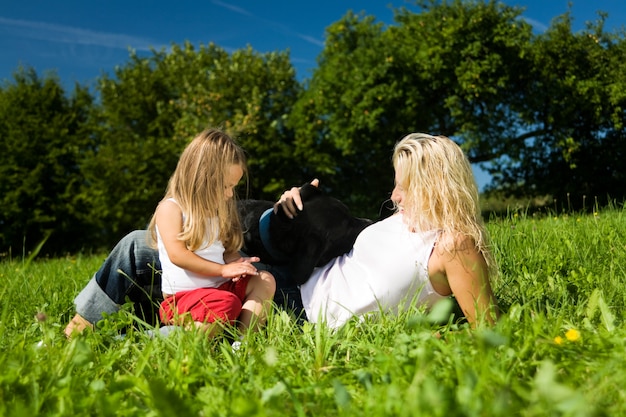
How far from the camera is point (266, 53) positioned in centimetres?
2223

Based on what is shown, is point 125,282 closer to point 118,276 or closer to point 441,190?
point 118,276

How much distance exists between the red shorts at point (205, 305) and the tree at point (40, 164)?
744 inches

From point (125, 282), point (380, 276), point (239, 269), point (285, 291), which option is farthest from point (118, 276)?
point (380, 276)

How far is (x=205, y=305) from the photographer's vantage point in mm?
3059

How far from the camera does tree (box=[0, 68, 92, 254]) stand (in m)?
20.7

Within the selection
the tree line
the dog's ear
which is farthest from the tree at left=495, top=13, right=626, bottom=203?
the dog's ear

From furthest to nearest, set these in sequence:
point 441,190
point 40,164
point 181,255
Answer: point 40,164 < point 181,255 < point 441,190

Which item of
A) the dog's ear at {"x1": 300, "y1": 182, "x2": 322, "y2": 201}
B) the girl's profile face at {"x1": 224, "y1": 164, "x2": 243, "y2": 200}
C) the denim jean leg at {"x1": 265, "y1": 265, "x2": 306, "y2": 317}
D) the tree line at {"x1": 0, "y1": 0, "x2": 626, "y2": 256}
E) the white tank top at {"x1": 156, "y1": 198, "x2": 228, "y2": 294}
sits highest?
the tree line at {"x1": 0, "y1": 0, "x2": 626, "y2": 256}

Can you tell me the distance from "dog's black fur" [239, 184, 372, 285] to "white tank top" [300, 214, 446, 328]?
0.12m

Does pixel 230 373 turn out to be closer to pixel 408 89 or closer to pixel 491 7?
pixel 408 89

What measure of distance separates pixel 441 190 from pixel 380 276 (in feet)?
1.74

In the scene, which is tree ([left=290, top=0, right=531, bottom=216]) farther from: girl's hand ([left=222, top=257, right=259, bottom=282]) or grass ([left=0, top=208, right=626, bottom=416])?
grass ([left=0, top=208, right=626, bottom=416])

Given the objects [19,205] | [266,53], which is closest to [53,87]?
[19,205]

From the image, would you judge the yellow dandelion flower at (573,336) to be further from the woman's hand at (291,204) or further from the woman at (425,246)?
the woman's hand at (291,204)
